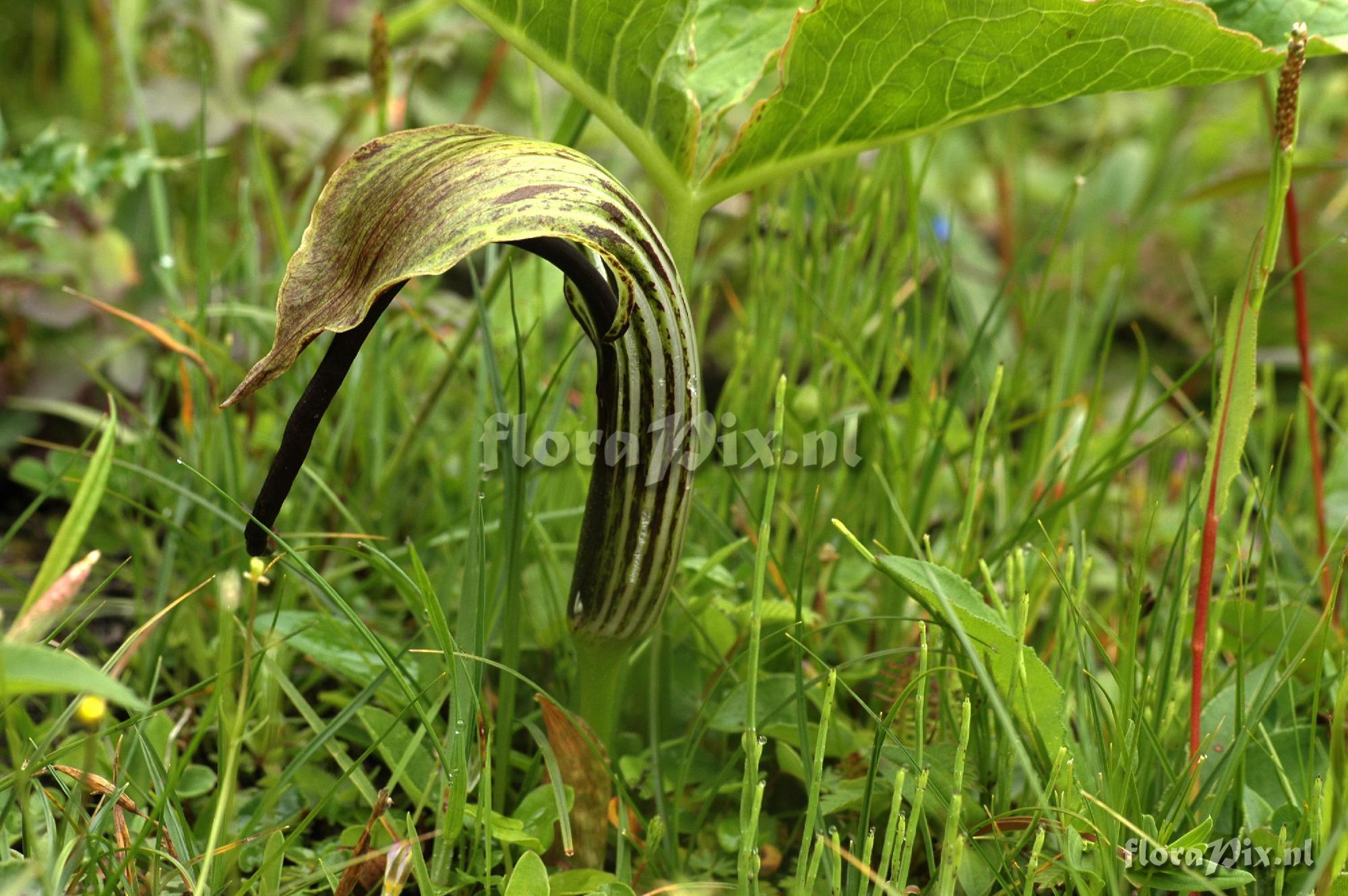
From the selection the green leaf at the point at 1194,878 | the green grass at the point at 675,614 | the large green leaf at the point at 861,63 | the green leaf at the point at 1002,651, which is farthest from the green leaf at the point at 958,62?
the green leaf at the point at 1194,878

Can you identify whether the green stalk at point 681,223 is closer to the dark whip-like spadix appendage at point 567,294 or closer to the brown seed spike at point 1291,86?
the dark whip-like spadix appendage at point 567,294

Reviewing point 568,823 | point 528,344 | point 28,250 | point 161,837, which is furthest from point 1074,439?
point 28,250

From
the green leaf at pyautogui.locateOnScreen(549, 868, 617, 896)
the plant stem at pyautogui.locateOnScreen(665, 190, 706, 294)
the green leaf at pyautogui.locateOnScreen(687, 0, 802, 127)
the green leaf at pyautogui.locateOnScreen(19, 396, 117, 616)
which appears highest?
the green leaf at pyautogui.locateOnScreen(687, 0, 802, 127)

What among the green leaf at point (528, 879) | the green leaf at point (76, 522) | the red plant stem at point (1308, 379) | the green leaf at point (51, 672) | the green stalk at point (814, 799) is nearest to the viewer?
the green leaf at point (51, 672)

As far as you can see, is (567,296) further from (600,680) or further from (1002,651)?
(1002,651)

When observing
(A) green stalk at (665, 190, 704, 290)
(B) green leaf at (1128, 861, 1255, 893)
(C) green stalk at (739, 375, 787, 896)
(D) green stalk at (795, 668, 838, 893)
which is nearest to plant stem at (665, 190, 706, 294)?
(A) green stalk at (665, 190, 704, 290)

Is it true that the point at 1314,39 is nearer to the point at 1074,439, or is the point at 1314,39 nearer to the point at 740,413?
the point at 740,413

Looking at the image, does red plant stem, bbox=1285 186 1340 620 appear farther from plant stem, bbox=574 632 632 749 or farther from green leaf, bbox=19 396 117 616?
green leaf, bbox=19 396 117 616

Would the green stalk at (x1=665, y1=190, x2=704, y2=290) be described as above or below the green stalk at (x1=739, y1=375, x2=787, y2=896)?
above
